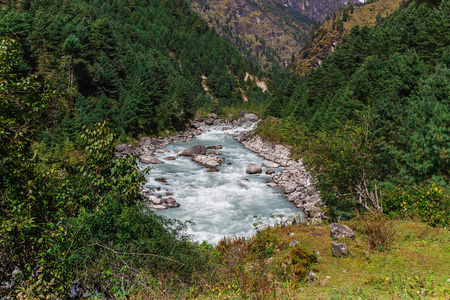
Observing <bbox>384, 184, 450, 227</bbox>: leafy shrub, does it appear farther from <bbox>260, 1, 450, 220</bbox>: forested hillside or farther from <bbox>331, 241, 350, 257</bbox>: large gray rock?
<bbox>331, 241, 350, 257</bbox>: large gray rock

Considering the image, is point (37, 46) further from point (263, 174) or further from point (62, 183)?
point (62, 183)

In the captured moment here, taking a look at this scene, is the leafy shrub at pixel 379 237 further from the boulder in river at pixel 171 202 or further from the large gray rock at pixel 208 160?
the large gray rock at pixel 208 160

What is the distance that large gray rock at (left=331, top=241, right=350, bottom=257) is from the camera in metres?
10.5

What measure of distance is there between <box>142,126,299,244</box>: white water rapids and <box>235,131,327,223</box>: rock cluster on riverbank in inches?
49.0

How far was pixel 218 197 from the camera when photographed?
94.6 feet

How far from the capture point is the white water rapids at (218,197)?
2269cm

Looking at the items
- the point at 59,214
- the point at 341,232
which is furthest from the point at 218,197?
the point at 59,214

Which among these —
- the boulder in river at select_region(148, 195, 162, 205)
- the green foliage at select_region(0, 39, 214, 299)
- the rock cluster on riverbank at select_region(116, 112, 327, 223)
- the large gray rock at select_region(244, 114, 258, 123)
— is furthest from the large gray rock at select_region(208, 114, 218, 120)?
the green foliage at select_region(0, 39, 214, 299)

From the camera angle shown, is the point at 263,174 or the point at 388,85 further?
the point at 263,174

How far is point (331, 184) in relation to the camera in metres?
17.2

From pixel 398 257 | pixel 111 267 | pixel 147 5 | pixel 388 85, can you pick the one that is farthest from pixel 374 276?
pixel 147 5

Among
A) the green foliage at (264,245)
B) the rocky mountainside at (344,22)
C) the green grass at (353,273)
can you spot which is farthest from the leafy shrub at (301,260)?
the rocky mountainside at (344,22)

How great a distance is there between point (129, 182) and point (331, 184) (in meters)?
13.9

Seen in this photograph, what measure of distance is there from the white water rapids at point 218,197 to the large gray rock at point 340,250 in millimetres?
6277
